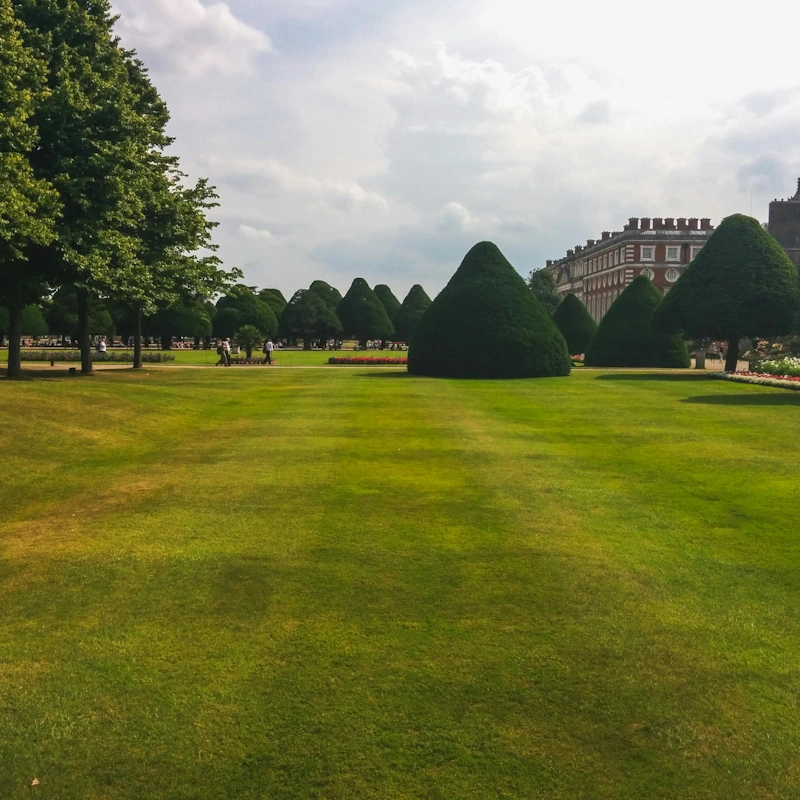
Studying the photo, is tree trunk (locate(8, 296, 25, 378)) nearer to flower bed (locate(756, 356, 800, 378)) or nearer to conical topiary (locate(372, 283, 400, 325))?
flower bed (locate(756, 356, 800, 378))

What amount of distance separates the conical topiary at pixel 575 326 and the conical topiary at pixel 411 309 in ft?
128

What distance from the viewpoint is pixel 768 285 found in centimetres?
3466

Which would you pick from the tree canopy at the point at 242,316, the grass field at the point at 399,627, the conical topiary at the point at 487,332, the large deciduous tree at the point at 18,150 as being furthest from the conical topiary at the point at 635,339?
the tree canopy at the point at 242,316

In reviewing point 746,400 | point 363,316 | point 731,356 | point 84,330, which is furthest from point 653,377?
point 363,316

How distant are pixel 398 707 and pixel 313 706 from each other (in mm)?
456

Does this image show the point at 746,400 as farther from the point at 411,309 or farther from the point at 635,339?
the point at 411,309

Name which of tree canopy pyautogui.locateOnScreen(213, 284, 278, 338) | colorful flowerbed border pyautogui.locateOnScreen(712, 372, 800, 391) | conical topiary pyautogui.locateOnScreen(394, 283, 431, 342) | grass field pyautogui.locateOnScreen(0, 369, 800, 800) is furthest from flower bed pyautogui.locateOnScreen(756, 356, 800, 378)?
conical topiary pyautogui.locateOnScreen(394, 283, 431, 342)

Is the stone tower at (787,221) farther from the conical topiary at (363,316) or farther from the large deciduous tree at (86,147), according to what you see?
the large deciduous tree at (86,147)

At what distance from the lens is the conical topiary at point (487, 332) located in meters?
31.6

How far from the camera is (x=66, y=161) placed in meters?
22.0

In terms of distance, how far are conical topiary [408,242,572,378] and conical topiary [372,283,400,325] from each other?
73.7 m

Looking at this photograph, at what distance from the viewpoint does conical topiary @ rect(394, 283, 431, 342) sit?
9600 cm

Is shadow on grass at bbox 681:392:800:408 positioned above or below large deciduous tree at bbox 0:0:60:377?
below

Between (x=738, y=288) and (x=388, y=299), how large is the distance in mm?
75468
